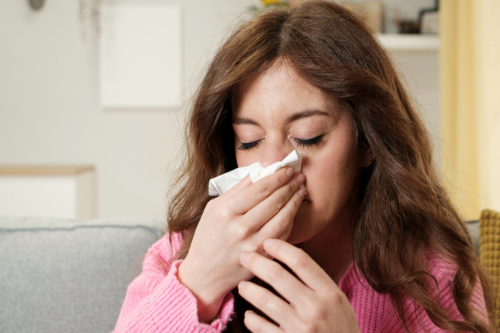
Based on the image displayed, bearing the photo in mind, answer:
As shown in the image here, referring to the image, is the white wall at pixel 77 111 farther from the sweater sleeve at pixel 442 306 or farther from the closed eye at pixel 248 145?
the sweater sleeve at pixel 442 306

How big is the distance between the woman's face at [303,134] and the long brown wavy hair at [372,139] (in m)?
0.03

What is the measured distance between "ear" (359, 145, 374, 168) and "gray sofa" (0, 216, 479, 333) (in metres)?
0.63

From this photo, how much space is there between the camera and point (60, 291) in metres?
1.20

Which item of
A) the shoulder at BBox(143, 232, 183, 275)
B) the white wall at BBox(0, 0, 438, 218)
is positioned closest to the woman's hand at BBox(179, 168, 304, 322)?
the shoulder at BBox(143, 232, 183, 275)

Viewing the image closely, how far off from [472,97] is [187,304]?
1.62 m

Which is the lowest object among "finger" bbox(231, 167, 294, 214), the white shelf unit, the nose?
the white shelf unit

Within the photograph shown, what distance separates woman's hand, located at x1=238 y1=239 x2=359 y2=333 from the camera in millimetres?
833

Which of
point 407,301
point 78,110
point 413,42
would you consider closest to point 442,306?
point 407,301

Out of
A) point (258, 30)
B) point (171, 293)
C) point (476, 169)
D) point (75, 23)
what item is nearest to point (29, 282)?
point (171, 293)

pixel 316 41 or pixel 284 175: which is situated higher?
pixel 316 41

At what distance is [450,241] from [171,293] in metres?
0.69

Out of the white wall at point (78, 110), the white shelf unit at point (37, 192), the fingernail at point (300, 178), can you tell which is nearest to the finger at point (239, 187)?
the fingernail at point (300, 178)

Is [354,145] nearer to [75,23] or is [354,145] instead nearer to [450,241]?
[450,241]

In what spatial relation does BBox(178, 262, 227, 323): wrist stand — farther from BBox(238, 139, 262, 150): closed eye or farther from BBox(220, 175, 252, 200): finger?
BBox(238, 139, 262, 150): closed eye
